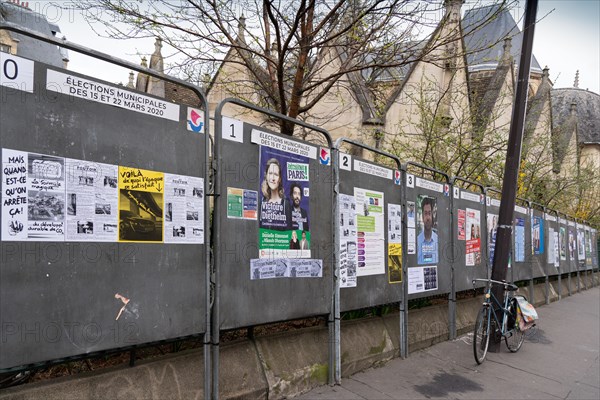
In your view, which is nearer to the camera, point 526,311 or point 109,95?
point 109,95

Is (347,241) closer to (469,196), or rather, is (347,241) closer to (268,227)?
(268,227)

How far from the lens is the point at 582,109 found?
64.9 metres

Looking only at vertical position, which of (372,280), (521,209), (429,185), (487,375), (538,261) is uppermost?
(429,185)

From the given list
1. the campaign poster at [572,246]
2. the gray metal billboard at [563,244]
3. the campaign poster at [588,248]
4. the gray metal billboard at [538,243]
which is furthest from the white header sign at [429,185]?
the campaign poster at [588,248]

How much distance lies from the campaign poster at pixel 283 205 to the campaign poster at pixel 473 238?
4862 mm

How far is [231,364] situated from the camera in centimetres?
442

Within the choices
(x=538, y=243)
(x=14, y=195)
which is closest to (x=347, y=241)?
(x=14, y=195)

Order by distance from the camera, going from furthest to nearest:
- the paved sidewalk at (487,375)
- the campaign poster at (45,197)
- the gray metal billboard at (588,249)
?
the gray metal billboard at (588,249) < the paved sidewalk at (487,375) < the campaign poster at (45,197)

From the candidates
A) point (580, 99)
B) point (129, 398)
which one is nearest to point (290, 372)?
point (129, 398)

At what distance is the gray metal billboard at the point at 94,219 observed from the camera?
2.96 m

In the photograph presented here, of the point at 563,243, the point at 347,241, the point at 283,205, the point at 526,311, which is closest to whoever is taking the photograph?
the point at 283,205

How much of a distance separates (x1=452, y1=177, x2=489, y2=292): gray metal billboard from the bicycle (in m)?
0.58

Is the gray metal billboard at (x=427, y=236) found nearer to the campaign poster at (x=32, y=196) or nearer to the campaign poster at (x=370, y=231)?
the campaign poster at (x=370, y=231)

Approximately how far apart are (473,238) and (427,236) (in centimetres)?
213
